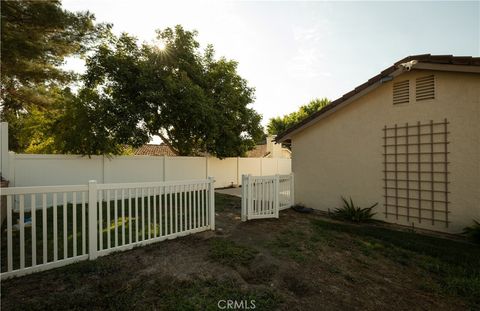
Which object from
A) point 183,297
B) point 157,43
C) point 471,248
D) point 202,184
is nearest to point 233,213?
point 202,184

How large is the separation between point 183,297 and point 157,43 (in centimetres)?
1188

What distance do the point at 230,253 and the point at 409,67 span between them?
5.98m

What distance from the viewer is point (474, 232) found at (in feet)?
15.8

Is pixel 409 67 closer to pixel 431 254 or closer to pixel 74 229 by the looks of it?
pixel 431 254

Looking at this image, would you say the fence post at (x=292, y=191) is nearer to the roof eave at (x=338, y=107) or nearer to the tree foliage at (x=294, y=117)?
the roof eave at (x=338, y=107)

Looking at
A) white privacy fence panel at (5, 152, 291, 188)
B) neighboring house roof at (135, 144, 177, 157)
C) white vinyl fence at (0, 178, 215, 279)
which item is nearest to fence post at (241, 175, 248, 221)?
white vinyl fence at (0, 178, 215, 279)

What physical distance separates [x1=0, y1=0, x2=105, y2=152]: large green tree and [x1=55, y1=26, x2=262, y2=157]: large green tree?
1.17 meters

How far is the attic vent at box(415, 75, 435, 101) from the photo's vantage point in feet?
18.9

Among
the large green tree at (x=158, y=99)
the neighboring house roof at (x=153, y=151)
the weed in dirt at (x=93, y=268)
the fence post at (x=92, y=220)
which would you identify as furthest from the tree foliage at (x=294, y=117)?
the weed in dirt at (x=93, y=268)

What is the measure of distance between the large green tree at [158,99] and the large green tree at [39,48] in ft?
3.84

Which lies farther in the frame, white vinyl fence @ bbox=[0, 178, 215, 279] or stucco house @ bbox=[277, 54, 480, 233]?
stucco house @ bbox=[277, 54, 480, 233]

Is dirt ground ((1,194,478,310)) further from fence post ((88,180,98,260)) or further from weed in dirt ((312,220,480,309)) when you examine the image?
fence post ((88,180,98,260))

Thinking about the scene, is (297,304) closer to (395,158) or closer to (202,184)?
(202,184)

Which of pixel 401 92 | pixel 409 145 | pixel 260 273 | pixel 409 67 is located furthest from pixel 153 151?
pixel 260 273
